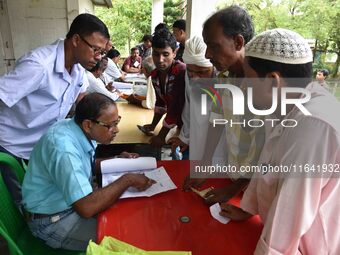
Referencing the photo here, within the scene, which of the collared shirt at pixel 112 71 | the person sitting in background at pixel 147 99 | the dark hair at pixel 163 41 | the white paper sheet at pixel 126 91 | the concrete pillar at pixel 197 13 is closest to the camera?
the dark hair at pixel 163 41

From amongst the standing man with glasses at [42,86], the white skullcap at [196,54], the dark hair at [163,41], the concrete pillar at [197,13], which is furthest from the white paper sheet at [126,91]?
the white skullcap at [196,54]

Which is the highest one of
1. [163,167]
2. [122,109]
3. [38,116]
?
[38,116]

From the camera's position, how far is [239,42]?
1277 mm

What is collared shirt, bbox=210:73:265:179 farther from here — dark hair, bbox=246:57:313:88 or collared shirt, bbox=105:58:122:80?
collared shirt, bbox=105:58:122:80

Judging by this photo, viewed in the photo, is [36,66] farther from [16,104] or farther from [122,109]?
[122,109]

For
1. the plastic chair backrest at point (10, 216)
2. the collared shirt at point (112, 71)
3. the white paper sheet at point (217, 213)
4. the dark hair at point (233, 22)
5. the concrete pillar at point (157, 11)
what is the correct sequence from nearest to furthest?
the white paper sheet at point (217, 213), the dark hair at point (233, 22), the plastic chair backrest at point (10, 216), the collared shirt at point (112, 71), the concrete pillar at point (157, 11)

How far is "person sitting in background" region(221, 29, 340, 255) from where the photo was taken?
2.27ft

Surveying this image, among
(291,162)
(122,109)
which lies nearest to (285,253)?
(291,162)

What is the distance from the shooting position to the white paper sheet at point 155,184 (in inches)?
52.0

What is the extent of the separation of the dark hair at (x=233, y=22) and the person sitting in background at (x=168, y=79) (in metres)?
0.68

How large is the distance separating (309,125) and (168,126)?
A: 1.48m

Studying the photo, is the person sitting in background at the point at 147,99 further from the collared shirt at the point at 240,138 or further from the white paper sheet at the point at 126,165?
the collared shirt at the point at 240,138

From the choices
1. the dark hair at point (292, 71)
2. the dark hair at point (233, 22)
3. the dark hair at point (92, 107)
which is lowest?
the dark hair at point (92, 107)

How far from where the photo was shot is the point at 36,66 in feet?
5.29
